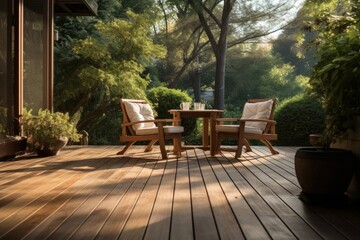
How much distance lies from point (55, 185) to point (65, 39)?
668cm

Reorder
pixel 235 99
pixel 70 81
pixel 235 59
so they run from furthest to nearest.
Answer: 1. pixel 235 99
2. pixel 235 59
3. pixel 70 81

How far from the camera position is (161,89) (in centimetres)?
921

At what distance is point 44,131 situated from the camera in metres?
5.62

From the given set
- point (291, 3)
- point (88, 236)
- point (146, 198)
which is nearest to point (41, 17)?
point (146, 198)

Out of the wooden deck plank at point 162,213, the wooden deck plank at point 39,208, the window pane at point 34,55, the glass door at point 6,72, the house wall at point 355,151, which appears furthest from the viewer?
the window pane at point 34,55

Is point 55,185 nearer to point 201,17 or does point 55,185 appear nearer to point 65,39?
point 65,39

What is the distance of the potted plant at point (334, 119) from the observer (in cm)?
276

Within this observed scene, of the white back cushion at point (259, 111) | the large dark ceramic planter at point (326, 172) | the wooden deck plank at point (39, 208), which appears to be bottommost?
the wooden deck plank at point (39, 208)

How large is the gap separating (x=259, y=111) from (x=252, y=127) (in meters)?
0.49

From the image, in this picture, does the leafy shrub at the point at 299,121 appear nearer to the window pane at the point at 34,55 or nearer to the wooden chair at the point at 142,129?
the wooden chair at the point at 142,129

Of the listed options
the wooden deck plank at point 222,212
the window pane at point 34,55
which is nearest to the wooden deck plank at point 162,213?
the wooden deck plank at point 222,212

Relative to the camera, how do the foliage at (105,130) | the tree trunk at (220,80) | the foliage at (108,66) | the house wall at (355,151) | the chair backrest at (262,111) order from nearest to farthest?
the house wall at (355,151), the chair backrest at (262,111), the foliage at (108,66), the foliage at (105,130), the tree trunk at (220,80)

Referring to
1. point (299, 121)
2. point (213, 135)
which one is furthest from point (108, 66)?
point (299, 121)

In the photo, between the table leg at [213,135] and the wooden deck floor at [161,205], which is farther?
the table leg at [213,135]
